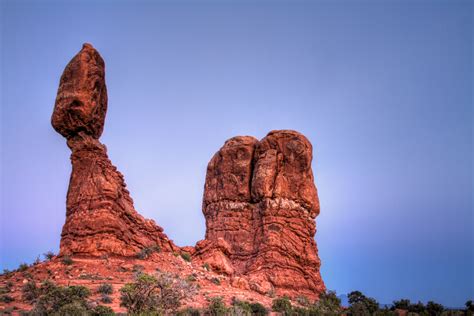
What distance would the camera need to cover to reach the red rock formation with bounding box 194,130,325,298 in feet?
129

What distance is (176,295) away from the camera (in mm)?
21891

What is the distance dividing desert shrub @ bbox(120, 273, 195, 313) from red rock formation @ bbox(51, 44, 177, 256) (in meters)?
7.10

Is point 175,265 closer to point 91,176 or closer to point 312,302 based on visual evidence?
point 91,176

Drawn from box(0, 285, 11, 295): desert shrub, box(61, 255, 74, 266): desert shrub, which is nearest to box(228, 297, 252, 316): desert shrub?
box(61, 255, 74, 266): desert shrub

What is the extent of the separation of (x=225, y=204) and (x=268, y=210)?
5011mm

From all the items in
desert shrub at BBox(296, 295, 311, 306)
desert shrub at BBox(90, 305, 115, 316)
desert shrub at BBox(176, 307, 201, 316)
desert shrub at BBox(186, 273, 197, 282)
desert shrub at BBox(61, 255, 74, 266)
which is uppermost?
desert shrub at BBox(61, 255, 74, 266)

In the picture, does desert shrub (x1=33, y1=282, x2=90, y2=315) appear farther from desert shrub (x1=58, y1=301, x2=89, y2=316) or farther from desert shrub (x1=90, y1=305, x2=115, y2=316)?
desert shrub (x1=90, y1=305, x2=115, y2=316)

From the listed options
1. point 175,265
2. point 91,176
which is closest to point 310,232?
point 175,265

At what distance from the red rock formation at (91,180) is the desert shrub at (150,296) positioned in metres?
7.10

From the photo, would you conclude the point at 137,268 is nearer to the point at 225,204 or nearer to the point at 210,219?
the point at 225,204

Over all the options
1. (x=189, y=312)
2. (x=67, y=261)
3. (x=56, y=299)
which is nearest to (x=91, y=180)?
(x=67, y=261)

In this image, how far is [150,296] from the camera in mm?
21750

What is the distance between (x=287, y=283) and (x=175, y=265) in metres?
11.5

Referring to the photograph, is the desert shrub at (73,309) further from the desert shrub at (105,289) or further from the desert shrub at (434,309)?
the desert shrub at (434,309)
